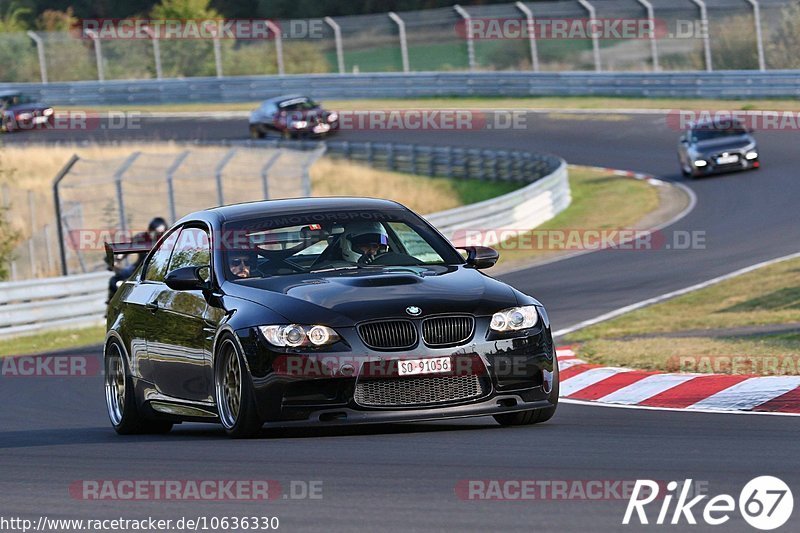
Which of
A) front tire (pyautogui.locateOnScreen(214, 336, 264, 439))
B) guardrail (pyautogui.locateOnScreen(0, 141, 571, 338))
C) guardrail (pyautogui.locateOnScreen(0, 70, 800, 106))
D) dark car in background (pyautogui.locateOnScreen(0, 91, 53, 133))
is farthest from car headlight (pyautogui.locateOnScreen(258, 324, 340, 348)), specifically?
dark car in background (pyautogui.locateOnScreen(0, 91, 53, 133))

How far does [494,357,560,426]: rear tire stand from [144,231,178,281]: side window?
2.52m

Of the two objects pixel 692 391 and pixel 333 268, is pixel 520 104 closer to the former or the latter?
pixel 692 391

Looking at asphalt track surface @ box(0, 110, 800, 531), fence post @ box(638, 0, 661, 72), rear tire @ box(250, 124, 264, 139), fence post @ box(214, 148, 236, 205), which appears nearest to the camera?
asphalt track surface @ box(0, 110, 800, 531)

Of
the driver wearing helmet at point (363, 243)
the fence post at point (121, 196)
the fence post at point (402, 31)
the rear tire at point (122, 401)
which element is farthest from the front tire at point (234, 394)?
the fence post at point (402, 31)

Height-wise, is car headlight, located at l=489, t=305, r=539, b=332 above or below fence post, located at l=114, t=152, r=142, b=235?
above

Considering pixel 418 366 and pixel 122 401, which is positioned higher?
pixel 418 366

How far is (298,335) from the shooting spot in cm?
802

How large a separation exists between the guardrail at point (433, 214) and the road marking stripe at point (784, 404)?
47.0ft

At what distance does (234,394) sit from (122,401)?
77.4 inches

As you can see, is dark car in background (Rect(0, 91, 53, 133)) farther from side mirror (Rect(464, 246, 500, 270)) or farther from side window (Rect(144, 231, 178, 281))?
side mirror (Rect(464, 246, 500, 270))

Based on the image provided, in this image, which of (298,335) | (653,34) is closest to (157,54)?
(653,34)

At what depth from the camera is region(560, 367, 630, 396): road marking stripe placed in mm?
11453

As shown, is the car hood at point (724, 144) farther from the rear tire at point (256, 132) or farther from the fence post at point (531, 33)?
the rear tire at point (256, 132)

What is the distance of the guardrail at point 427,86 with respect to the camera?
42.4 m
